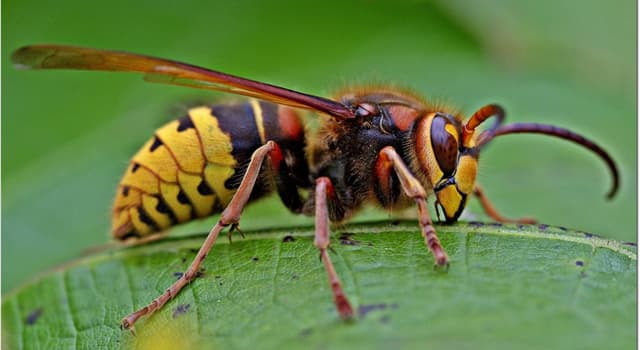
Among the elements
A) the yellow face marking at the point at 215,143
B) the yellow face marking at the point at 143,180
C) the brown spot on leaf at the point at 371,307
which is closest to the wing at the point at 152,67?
the yellow face marking at the point at 215,143

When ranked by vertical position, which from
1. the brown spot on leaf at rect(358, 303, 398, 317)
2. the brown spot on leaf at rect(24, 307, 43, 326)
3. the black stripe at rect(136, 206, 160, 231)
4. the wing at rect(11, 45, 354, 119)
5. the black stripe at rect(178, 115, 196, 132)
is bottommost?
the brown spot on leaf at rect(24, 307, 43, 326)

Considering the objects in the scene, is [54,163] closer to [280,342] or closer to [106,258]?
[106,258]

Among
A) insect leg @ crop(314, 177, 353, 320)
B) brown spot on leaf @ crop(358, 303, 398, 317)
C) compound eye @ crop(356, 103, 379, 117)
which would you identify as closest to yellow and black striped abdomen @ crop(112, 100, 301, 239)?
compound eye @ crop(356, 103, 379, 117)

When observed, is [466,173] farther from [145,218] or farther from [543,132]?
[145,218]

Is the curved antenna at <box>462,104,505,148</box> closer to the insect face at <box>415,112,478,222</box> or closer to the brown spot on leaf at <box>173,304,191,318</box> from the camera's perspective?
the insect face at <box>415,112,478,222</box>

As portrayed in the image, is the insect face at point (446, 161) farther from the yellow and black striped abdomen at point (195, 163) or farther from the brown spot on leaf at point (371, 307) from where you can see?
the brown spot on leaf at point (371, 307)

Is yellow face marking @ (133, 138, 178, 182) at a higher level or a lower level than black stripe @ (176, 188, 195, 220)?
higher
